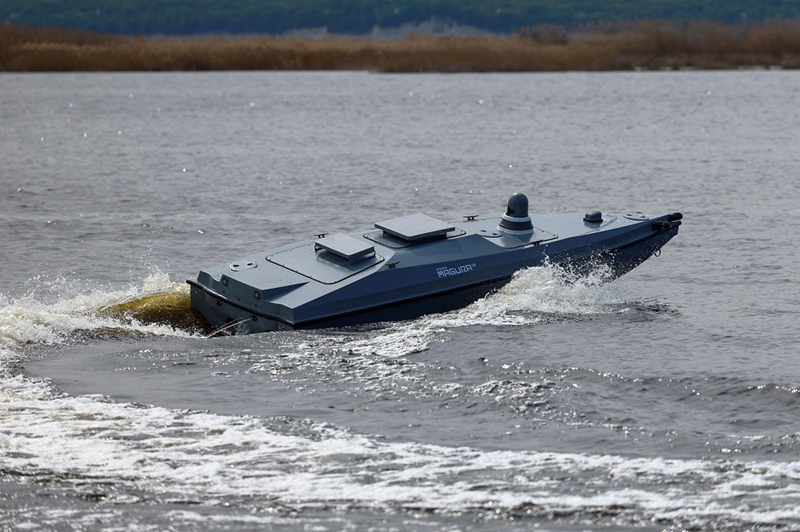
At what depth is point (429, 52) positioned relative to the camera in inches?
2601

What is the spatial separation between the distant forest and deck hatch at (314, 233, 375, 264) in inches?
4263

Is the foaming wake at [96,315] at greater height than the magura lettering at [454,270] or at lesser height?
lesser

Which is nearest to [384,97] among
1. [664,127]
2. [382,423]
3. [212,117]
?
[212,117]

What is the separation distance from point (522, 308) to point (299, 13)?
120 meters

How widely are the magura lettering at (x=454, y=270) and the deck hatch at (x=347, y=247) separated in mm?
929

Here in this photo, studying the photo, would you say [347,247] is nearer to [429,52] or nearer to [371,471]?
[371,471]

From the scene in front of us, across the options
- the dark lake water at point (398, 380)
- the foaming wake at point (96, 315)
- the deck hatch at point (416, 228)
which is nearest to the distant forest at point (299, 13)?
the dark lake water at point (398, 380)

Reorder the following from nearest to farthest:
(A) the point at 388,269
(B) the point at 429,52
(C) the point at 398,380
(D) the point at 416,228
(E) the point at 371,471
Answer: (E) the point at 371,471 → (C) the point at 398,380 → (A) the point at 388,269 → (D) the point at 416,228 → (B) the point at 429,52

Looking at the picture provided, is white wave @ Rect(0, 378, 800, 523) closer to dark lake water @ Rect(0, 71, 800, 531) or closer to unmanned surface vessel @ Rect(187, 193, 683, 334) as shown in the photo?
dark lake water @ Rect(0, 71, 800, 531)

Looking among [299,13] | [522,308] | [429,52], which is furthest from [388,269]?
[299,13]

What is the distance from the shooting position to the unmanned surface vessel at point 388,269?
1384 cm

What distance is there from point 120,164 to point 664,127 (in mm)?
21260

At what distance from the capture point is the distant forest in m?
121

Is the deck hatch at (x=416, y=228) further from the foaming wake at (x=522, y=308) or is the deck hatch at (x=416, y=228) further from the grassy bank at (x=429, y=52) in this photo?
the grassy bank at (x=429, y=52)
